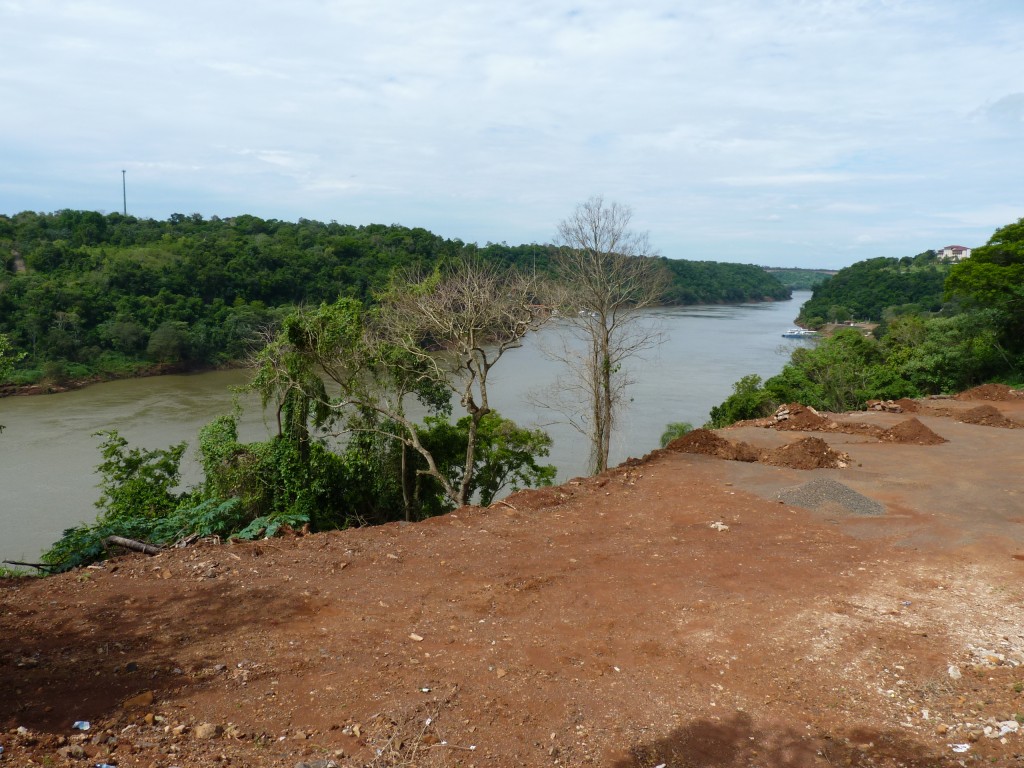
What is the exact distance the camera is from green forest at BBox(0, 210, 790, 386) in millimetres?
31594

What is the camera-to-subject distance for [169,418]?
25.0 m

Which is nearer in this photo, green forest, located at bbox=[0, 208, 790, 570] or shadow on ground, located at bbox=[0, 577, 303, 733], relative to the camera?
shadow on ground, located at bbox=[0, 577, 303, 733]

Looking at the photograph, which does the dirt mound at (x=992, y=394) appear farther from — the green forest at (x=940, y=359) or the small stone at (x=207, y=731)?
the small stone at (x=207, y=731)

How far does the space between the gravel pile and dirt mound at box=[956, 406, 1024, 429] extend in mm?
7442

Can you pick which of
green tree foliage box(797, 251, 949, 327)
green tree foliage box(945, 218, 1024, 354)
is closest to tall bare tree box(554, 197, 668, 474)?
green tree foliage box(945, 218, 1024, 354)

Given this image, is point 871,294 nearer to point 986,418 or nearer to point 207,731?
point 986,418

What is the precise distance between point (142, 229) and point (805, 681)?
5656 cm

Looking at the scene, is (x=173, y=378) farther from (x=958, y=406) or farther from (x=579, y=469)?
(x=958, y=406)

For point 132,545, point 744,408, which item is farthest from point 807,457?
point 744,408

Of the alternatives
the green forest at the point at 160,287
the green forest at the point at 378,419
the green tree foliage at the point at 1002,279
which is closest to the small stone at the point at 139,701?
the green forest at the point at 378,419

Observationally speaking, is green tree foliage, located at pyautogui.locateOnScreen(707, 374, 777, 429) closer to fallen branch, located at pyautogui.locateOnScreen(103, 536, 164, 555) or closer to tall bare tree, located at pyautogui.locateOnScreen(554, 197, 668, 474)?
tall bare tree, located at pyautogui.locateOnScreen(554, 197, 668, 474)

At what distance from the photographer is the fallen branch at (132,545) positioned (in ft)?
23.6

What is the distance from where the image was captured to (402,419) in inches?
482

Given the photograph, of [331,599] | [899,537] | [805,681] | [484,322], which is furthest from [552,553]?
[484,322]
